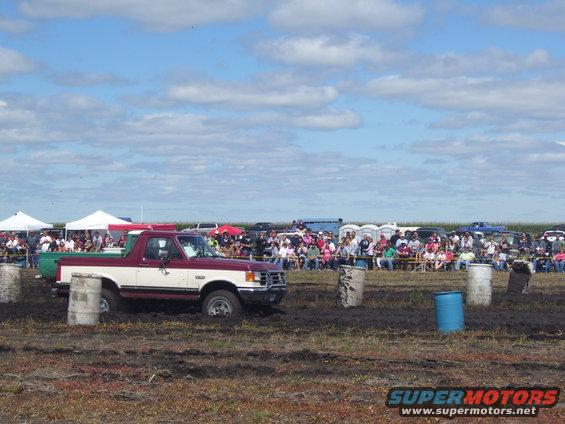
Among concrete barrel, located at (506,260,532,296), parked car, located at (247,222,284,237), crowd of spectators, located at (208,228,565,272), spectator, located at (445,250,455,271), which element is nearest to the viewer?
concrete barrel, located at (506,260,532,296)

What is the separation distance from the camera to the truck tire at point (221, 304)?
19.0 meters

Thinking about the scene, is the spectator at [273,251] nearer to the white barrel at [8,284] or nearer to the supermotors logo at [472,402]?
the white barrel at [8,284]

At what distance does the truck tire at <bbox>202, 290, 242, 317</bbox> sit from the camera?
19047mm

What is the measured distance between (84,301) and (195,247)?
2.71 metres

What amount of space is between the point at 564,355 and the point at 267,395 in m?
5.22

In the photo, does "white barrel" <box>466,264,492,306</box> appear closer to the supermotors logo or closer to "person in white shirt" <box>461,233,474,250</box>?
the supermotors logo

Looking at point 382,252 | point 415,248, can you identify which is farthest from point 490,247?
point 382,252

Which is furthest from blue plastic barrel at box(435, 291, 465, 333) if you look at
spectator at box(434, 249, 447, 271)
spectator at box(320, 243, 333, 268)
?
spectator at box(320, 243, 333, 268)

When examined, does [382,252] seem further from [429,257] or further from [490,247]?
[490,247]

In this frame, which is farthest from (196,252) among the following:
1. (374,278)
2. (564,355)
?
(374,278)

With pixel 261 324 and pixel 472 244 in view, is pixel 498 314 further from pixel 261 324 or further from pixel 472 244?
pixel 472 244

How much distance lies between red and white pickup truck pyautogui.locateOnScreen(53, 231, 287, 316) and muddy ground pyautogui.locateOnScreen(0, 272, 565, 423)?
0.42 m

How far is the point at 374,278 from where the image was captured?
33250 mm

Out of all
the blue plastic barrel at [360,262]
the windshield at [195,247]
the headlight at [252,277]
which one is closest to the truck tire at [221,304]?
the headlight at [252,277]
